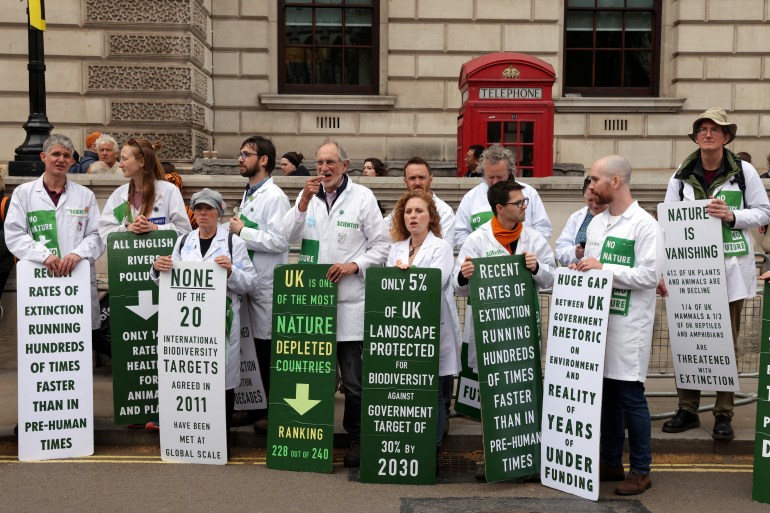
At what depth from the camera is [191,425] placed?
6.82 meters

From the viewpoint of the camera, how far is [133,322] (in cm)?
738

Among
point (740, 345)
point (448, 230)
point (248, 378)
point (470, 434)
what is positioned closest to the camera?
point (470, 434)

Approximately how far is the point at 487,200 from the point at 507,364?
5.64 ft

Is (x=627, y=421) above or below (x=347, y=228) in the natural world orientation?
below

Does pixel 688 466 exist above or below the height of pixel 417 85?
below

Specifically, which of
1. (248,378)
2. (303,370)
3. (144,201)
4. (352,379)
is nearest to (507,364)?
(352,379)

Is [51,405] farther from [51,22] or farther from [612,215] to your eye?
[51,22]

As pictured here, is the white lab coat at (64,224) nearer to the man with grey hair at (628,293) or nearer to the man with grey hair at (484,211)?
the man with grey hair at (484,211)

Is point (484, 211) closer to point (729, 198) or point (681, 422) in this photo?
point (729, 198)

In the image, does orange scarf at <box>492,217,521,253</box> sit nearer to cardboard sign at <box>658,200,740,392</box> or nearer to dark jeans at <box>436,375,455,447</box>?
dark jeans at <box>436,375,455,447</box>

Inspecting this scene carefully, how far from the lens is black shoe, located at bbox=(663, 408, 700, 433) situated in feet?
23.8

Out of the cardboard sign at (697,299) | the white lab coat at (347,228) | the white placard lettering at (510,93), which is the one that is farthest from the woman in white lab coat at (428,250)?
the white placard lettering at (510,93)

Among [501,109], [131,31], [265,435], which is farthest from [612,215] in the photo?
[131,31]

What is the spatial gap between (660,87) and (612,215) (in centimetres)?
1351
